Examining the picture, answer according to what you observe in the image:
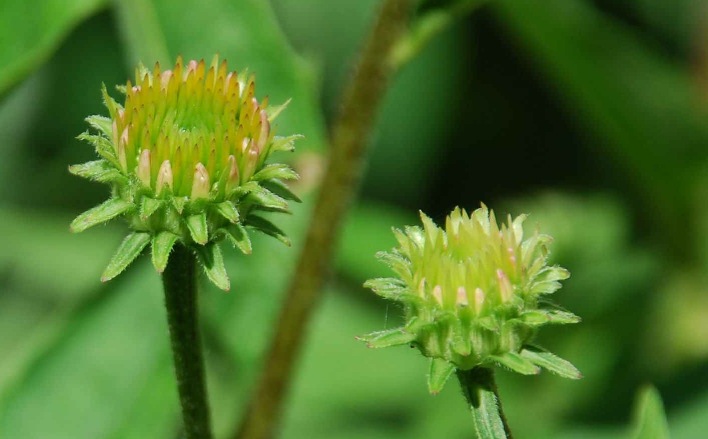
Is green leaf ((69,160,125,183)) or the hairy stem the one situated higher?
the hairy stem

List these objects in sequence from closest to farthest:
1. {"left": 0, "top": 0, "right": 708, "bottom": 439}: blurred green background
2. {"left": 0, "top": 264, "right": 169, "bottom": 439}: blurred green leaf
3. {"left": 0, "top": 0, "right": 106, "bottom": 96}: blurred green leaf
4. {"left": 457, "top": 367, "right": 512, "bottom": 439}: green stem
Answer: {"left": 457, "top": 367, "right": 512, "bottom": 439}: green stem, {"left": 0, "top": 0, "right": 106, "bottom": 96}: blurred green leaf, {"left": 0, "top": 264, "right": 169, "bottom": 439}: blurred green leaf, {"left": 0, "top": 0, "right": 708, "bottom": 439}: blurred green background

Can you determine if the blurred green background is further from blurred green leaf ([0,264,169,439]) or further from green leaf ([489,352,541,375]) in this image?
green leaf ([489,352,541,375])

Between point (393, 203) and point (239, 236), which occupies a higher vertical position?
point (393, 203)

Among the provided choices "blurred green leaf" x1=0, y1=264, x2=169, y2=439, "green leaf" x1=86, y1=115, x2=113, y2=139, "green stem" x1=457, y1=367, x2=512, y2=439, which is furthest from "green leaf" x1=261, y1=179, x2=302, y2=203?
"blurred green leaf" x1=0, y1=264, x2=169, y2=439

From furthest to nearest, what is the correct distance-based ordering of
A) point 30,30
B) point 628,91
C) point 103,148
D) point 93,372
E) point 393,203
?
point 393,203 < point 628,91 < point 93,372 < point 30,30 < point 103,148

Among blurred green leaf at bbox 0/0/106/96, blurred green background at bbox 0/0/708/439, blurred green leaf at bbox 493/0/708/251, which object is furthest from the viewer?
blurred green leaf at bbox 493/0/708/251

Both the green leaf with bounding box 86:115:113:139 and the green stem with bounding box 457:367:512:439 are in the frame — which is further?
the green leaf with bounding box 86:115:113:139

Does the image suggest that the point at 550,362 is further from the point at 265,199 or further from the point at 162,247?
the point at 162,247

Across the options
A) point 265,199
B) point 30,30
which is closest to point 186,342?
point 265,199
